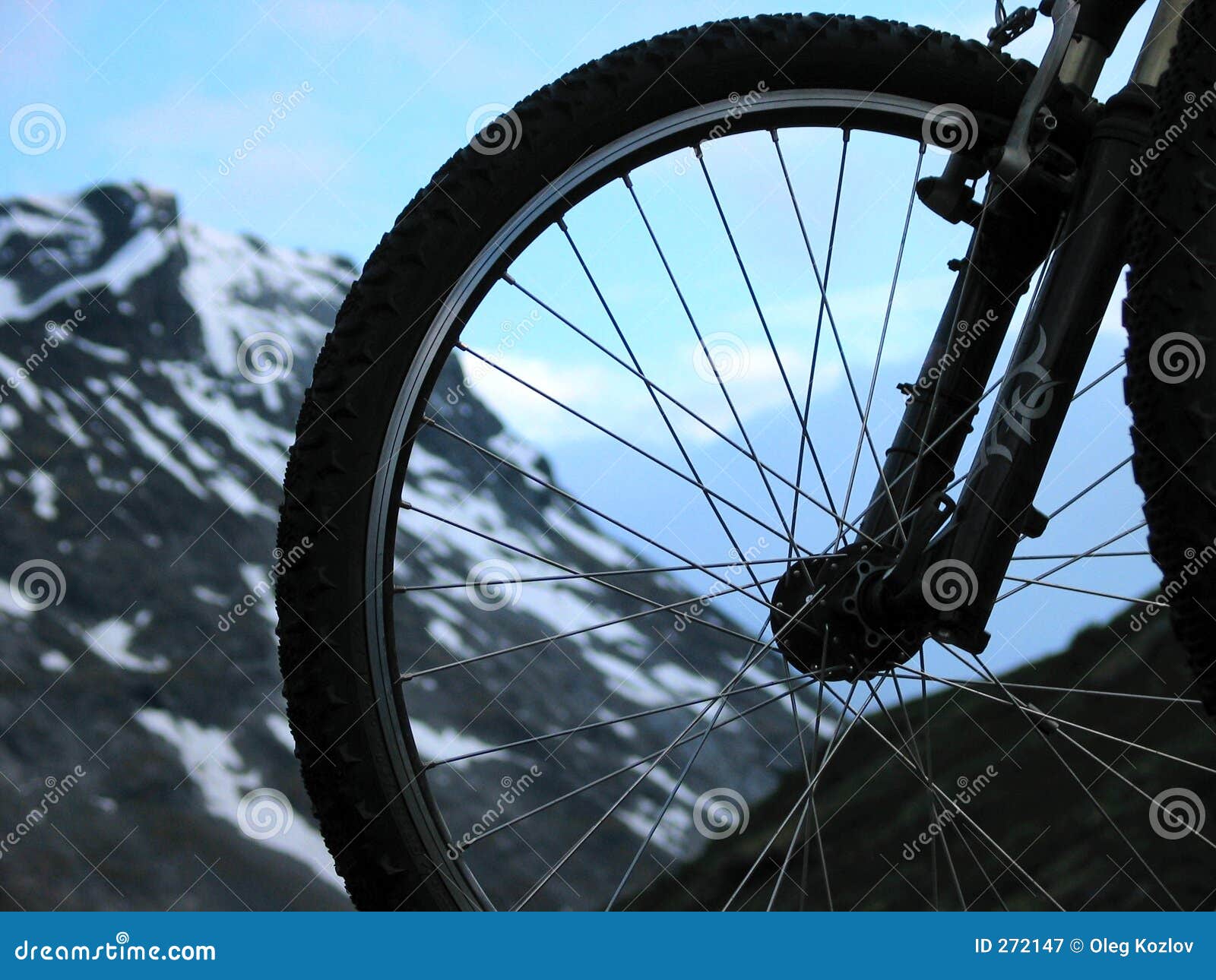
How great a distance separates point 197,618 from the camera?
168cm

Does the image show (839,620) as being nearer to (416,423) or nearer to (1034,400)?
(1034,400)

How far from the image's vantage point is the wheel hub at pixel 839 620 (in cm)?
69

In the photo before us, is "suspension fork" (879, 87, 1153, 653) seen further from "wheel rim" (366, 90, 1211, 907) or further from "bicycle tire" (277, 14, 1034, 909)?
"bicycle tire" (277, 14, 1034, 909)

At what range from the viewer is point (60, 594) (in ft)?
5.57

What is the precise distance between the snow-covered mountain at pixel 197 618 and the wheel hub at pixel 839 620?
1.93 ft

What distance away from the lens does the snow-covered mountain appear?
4.81ft

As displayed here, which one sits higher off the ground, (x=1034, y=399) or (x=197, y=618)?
(x=1034, y=399)

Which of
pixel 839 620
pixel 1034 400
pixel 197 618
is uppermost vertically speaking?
pixel 1034 400

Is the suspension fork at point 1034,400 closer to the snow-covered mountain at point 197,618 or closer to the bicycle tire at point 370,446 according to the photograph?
the bicycle tire at point 370,446

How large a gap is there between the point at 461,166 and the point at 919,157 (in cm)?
33

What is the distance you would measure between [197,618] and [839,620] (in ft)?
4.03

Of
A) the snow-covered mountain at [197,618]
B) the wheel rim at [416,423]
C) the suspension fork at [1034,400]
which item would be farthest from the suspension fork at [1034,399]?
the snow-covered mountain at [197,618]

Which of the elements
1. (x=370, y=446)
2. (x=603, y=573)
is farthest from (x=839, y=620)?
(x=370, y=446)

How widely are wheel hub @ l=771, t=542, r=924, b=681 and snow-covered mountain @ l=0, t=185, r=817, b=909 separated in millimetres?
589
